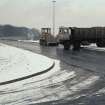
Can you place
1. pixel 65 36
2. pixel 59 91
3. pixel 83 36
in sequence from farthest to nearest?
1. pixel 65 36
2. pixel 83 36
3. pixel 59 91

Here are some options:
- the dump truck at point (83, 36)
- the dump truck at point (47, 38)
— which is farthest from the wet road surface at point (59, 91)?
the dump truck at point (47, 38)

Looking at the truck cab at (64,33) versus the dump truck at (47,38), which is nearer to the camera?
the truck cab at (64,33)

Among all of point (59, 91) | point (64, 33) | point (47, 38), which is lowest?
point (59, 91)

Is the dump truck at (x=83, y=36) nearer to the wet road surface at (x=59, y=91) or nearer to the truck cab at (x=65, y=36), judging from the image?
the truck cab at (x=65, y=36)

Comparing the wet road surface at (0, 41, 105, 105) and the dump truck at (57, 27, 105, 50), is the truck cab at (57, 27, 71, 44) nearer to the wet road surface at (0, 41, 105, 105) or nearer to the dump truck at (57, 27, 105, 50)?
the dump truck at (57, 27, 105, 50)

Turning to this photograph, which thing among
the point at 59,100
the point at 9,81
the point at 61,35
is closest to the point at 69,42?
the point at 61,35

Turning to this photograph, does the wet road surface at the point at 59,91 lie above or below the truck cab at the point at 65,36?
below

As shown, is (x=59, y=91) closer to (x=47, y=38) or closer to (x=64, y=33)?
(x=64, y=33)

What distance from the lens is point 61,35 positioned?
4503 cm

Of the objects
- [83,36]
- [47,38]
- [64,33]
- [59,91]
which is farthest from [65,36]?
[59,91]

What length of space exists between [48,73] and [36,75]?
1.15m

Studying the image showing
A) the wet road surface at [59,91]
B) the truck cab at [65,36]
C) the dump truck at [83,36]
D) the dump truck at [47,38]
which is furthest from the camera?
the dump truck at [47,38]

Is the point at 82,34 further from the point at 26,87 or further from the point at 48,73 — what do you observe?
the point at 26,87

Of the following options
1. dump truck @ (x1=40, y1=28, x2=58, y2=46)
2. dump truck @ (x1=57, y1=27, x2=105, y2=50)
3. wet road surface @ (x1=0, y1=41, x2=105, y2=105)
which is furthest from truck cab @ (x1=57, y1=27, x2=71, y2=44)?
wet road surface @ (x1=0, y1=41, x2=105, y2=105)
